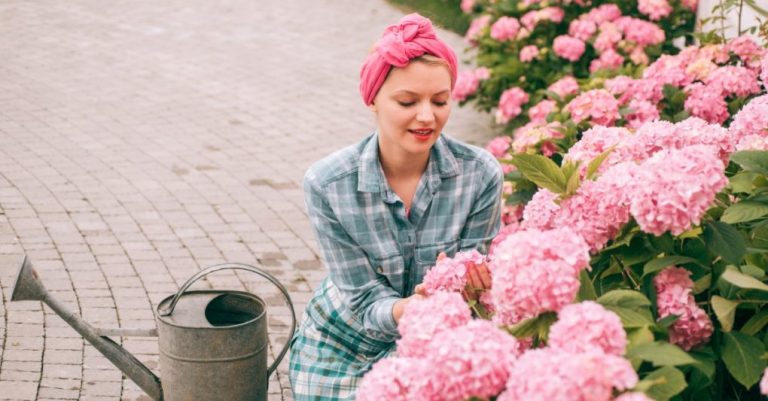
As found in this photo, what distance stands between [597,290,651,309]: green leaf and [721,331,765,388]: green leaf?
0.72 ft

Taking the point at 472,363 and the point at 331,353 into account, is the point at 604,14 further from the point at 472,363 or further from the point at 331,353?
the point at 472,363

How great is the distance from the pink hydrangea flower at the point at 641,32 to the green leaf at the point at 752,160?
13.3 feet

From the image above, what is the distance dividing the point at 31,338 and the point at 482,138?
164 inches

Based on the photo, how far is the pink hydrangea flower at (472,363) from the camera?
1.57 m

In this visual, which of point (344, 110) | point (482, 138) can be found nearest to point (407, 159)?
point (482, 138)

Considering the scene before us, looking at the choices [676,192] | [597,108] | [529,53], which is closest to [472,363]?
[676,192]

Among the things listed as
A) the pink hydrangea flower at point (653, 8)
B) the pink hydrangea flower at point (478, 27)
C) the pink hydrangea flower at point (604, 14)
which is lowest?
the pink hydrangea flower at point (478, 27)

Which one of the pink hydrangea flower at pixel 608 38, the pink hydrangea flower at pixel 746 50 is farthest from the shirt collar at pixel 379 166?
the pink hydrangea flower at pixel 608 38

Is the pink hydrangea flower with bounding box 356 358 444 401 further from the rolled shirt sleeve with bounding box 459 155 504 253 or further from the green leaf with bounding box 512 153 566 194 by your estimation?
the rolled shirt sleeve with bounding box 459 155 504 253

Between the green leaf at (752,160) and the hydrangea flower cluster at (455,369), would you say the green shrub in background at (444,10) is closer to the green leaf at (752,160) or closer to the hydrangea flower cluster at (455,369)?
the green leaf at (752,160)

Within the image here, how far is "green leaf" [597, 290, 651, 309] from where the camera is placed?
1762mm

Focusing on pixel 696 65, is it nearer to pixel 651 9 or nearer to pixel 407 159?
pixel 407 159

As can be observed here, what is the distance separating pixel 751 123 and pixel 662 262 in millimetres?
733

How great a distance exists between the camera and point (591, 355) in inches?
58.1
